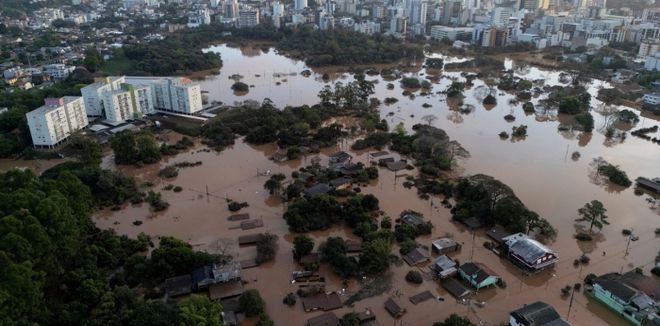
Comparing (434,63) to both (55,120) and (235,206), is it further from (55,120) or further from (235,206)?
(55,120)

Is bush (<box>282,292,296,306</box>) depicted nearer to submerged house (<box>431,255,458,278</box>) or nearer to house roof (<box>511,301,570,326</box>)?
submerged house (<box>431,255,458,278</box>)

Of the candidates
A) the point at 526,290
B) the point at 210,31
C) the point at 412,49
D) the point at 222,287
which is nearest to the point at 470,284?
the point at 526,290

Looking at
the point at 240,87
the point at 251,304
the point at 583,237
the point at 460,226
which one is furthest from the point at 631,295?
the point at 240,87

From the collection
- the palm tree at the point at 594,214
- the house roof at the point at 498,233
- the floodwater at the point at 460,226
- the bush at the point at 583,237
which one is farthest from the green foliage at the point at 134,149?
the palm tree at the point at 594,214

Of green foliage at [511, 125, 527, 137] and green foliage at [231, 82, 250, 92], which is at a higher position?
green foliage at [231, 82, 250, 92]

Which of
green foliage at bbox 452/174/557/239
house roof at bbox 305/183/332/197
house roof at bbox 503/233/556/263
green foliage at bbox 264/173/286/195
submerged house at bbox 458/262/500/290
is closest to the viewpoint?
submerged house at bbox 458/262/500/290

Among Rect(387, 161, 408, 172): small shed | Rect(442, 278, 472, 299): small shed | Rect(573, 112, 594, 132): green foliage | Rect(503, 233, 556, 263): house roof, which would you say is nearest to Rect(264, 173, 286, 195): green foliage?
Rect(387, 161, 408, 172): small shed
